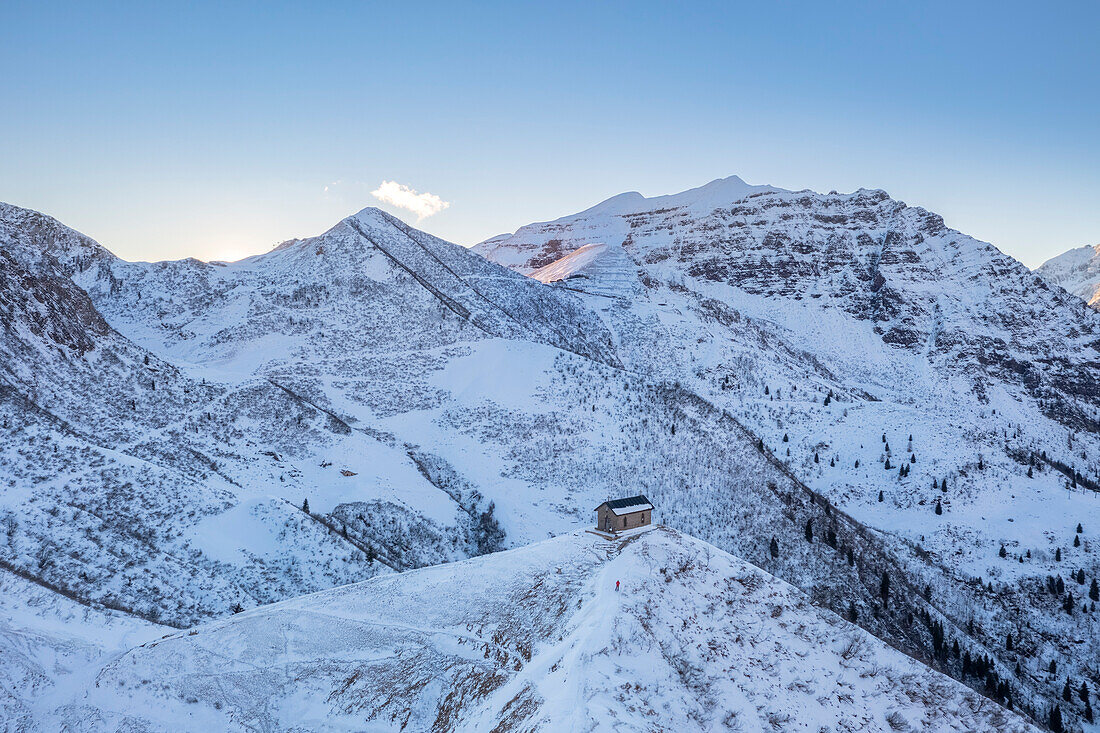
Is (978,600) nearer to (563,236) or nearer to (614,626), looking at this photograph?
(614,626)

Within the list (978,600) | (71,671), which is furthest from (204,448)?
(978,600)

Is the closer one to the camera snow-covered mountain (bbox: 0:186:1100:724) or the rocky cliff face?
snow-covered mountain (bbox: 0:186:1100:724)

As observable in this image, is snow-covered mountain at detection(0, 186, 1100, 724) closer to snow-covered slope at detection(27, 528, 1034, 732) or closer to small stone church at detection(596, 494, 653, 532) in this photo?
snow-covered slope at detection(27, 528, 1034, 732)

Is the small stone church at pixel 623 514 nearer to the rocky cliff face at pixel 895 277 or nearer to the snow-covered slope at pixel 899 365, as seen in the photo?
the snow-covered slope at pixel 899 365

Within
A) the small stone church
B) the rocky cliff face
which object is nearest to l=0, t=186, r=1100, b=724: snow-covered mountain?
the rocky cliff face

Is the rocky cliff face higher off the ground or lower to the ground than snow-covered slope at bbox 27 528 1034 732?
higher

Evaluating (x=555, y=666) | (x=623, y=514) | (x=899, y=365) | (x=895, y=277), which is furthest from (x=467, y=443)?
(x=895, y=277)

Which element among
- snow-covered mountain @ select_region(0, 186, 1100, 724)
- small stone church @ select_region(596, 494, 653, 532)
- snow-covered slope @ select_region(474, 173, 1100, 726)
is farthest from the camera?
snow-covered slope @ select_region(474, 173, 1100, 726)
